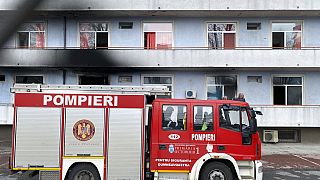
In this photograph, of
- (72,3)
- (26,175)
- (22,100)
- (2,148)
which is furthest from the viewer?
(2,148)

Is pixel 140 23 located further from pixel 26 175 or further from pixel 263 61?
pixel 26 175

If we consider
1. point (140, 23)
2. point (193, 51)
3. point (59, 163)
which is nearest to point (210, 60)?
point (193, 51)

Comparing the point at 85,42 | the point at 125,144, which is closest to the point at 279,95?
the point at 125,144

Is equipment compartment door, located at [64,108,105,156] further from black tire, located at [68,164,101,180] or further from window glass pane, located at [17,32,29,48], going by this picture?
window glass pane, located at [17,32,29,48]

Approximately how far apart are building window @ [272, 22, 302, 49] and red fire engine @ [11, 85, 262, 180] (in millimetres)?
11095

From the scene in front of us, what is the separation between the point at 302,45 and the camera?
18828 millimetres

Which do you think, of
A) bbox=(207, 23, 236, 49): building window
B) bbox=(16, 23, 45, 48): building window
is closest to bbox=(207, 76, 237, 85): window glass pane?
bbox=(207, 23, 236, 49): building window

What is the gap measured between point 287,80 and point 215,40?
3926 mm

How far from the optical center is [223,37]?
1903 cm

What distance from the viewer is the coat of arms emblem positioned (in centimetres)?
879

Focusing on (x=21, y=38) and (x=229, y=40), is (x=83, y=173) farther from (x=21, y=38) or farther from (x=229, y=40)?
(x=229, y=40)

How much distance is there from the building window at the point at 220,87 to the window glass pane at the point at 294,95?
2576mm

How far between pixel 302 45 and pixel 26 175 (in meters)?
13.8

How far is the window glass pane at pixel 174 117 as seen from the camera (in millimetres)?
8859
